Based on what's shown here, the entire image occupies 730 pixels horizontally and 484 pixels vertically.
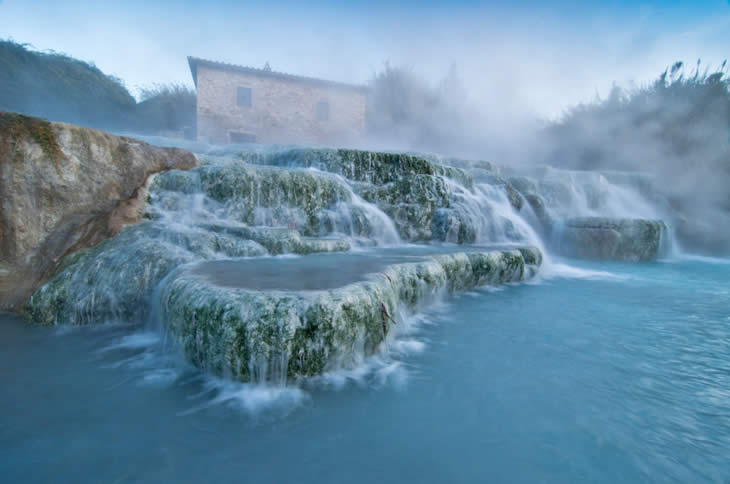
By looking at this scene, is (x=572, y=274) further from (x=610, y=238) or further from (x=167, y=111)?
(x=167, y=111)

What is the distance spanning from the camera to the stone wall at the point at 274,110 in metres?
14.8

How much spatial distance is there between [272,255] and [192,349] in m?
1.64

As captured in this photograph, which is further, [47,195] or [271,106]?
[271,106]

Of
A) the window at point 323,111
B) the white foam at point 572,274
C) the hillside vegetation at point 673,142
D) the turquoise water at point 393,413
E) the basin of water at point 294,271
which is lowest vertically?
the turquoise water at point 393,413

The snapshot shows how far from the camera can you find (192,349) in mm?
1972

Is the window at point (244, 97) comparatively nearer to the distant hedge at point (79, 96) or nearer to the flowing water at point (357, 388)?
the distant hedge at point (79, 96)

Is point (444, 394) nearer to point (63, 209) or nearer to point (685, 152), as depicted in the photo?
point (63, 209)

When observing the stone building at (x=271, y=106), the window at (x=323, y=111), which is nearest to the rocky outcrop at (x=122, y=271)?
the stone building at (x=271, y=106)

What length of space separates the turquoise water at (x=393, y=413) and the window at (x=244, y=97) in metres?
14.4

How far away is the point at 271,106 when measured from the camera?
15.6m

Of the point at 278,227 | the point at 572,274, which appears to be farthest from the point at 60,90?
the point at 572,274

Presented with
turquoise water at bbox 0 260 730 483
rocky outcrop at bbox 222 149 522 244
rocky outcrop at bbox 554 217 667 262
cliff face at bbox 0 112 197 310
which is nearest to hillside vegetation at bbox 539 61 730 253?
rocky outcrop at bbox 554 217 667 262

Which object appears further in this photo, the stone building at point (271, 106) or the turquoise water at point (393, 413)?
the stone building at point (271, 106)

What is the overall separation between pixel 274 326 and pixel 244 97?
15.8m
